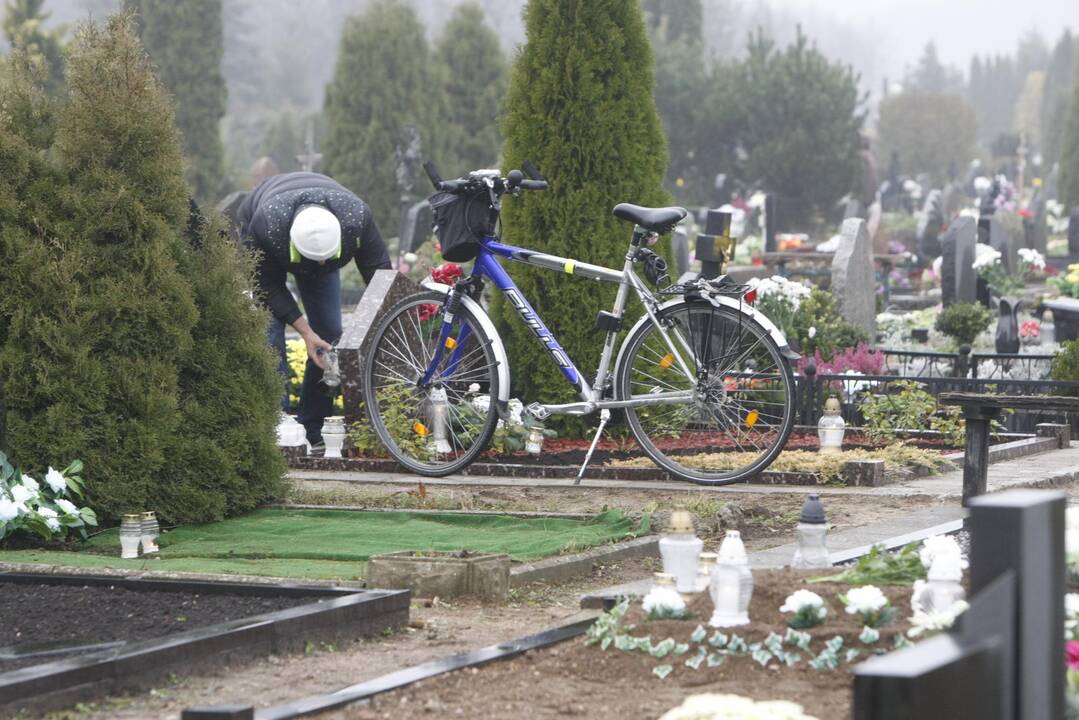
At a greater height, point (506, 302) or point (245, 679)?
point (506, 302)

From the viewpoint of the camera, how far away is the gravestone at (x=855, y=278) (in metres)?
16.2

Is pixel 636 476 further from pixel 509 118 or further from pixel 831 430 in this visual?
pixel 509 118

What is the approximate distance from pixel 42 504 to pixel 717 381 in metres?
3.05

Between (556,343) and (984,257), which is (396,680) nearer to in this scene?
(556,343)

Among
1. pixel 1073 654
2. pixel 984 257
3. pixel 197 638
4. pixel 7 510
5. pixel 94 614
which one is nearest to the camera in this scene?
pixel 1073 654

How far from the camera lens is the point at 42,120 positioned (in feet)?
22.8

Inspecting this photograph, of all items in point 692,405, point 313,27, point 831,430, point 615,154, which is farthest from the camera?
point 313,27

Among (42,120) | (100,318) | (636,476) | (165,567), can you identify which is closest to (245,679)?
(165,567)

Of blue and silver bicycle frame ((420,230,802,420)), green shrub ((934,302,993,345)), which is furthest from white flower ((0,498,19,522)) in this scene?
green shrub ((934,302,993,345))

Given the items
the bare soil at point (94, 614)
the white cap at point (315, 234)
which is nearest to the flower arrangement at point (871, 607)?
the bare soil at point (94, 614)

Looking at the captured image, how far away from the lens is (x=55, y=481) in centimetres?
642

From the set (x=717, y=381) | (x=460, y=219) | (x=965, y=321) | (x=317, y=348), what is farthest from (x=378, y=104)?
(x=717, y=381)

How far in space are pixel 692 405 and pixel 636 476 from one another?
0.65m

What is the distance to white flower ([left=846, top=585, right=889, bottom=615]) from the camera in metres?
3.92
